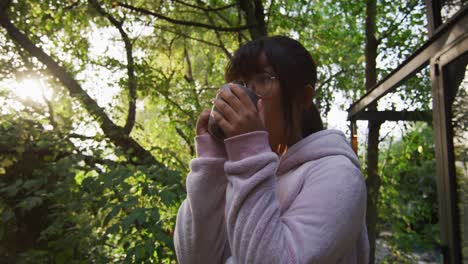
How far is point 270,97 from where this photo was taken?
895 millimetres

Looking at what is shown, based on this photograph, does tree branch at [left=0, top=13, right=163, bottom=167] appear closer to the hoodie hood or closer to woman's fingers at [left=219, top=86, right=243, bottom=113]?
the hoodie hood

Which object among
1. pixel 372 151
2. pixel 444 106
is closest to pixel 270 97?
pixel 444 106

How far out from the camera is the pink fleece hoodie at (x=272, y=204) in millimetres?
688

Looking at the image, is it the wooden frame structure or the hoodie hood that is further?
the wooden frame structure

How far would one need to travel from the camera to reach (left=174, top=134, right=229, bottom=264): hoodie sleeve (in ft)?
2.78

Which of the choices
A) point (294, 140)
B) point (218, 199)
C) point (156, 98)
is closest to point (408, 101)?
point (294, 140)

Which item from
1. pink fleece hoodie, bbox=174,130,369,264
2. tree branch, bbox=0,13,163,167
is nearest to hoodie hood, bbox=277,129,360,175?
pink fleece hoodie, bbox=174,130,369,264

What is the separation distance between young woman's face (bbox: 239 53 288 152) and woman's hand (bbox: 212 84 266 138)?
0.32ft

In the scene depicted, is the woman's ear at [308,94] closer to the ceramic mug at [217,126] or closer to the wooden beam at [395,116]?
the ceramic mug at [217,126]

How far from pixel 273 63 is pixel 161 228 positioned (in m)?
1.67

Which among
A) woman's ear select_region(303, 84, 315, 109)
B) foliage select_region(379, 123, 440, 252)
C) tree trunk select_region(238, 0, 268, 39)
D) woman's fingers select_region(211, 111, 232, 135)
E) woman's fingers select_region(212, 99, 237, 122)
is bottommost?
foliage select_region(379, 123, 440, 252)

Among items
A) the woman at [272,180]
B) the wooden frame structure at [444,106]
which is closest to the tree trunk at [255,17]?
the wooden frame structure at [444,106]

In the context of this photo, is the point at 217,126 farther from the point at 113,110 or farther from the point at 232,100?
the point at 113,110

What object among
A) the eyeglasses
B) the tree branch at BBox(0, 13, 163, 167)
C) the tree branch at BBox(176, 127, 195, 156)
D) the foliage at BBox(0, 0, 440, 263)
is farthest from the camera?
the tree branch at BBox(176, 127, 195, 156)
